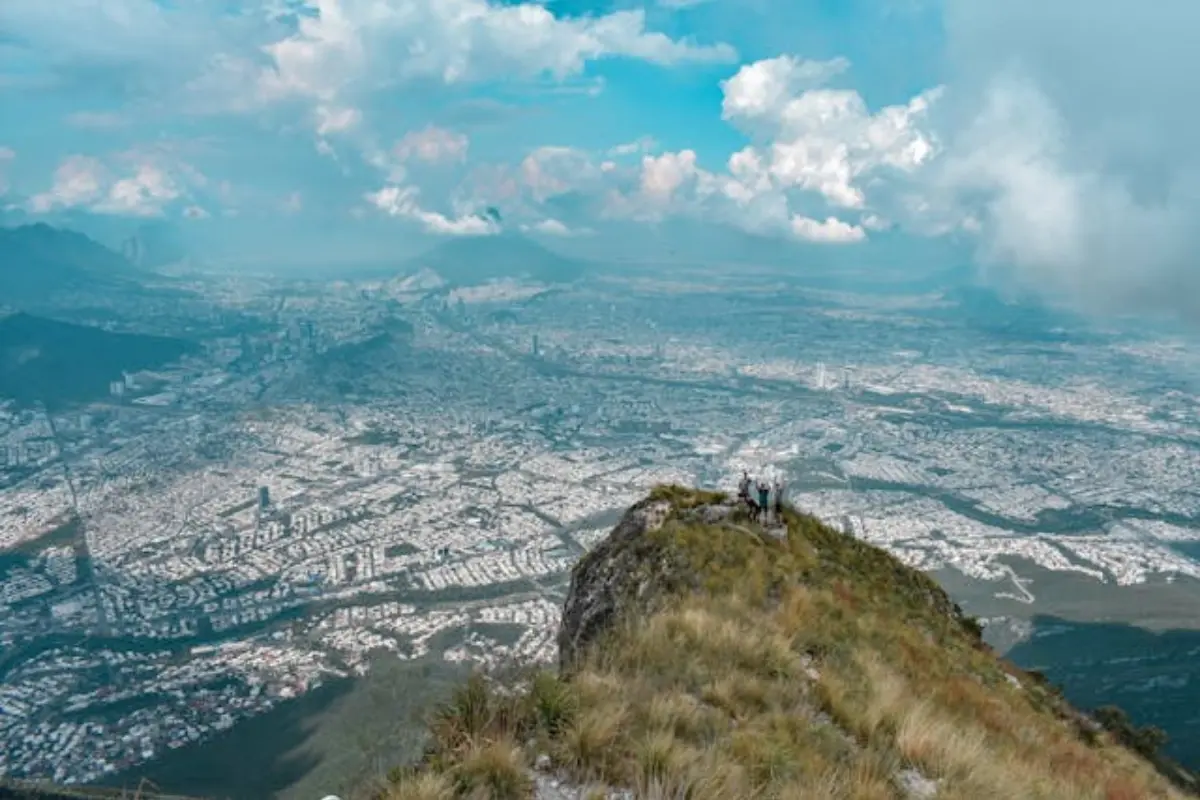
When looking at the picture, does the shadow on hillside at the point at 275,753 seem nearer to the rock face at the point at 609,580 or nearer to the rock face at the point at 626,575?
the rock face at the point at 609,580

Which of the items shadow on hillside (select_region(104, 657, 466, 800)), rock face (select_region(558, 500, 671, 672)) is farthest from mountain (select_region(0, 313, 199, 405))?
rock face (select_region(558, 500, 671, 672))

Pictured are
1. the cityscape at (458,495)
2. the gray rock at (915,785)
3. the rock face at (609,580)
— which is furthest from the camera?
the cityscape at (458,495)

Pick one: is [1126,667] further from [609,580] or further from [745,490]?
[609,580]

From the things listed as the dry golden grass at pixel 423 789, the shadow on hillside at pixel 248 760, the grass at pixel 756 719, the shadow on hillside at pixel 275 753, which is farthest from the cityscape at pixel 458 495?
the dry golden grass at pixel 423 789

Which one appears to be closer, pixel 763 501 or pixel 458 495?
pixel 763 501

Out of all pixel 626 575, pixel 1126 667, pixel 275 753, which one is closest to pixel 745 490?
pixel 626 575

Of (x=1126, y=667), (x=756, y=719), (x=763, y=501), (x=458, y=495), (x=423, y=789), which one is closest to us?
(x=423, y=789)
